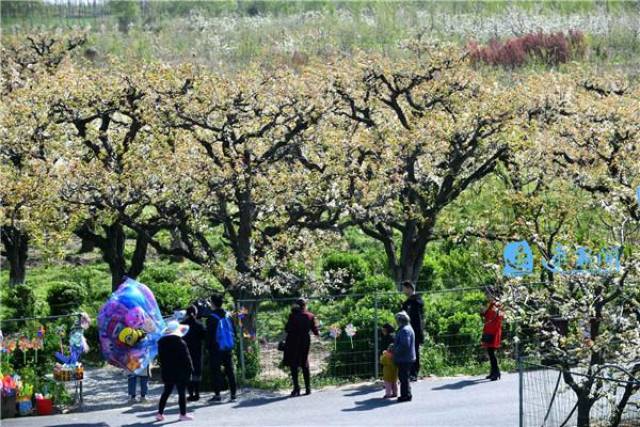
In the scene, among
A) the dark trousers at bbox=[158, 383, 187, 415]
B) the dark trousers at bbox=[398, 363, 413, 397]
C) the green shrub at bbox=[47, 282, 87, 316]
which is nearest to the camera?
the dark trousers at bbox=[158, 383, 187, 415]

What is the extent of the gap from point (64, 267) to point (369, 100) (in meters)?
10.2

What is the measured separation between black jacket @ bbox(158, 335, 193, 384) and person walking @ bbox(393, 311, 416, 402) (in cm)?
306

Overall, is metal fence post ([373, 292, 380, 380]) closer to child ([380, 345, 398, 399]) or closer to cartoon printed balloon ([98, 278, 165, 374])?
child ([380, 345, 398, 399])

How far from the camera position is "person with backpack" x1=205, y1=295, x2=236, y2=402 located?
16.1m

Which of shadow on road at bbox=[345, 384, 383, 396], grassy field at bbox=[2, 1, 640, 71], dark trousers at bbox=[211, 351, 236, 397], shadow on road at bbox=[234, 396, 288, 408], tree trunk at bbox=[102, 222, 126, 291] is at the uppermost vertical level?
grassy field at bbox=[2, 1, 640, 71]

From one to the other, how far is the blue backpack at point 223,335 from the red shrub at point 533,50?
108 ft

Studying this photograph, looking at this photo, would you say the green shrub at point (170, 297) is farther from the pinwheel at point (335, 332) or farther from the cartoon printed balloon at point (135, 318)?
the cartoon printed balloon at point (135, 318)

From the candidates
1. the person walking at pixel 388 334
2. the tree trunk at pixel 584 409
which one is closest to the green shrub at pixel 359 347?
the person walking at pixel 388 334

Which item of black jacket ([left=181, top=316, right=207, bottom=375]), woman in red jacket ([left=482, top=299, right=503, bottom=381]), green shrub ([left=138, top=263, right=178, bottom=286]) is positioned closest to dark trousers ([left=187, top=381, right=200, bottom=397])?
black jacket ([left=181, top=316, right=207, bottom=375])

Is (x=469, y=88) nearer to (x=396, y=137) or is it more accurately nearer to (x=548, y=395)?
(x=396, y=137)

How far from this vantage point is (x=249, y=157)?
19.9 meters

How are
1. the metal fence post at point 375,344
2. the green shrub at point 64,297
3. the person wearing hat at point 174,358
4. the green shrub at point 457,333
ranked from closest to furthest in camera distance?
1. the person wearing hat at point 174,358
2. the metal fence post at point 375,344
3. the green shrub at point 457,333
4. the green shrub at point 64,297

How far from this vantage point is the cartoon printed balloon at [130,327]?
15.2 m

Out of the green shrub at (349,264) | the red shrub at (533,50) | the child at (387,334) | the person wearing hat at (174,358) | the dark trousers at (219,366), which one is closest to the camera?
the person wearing hat at (174,358)
